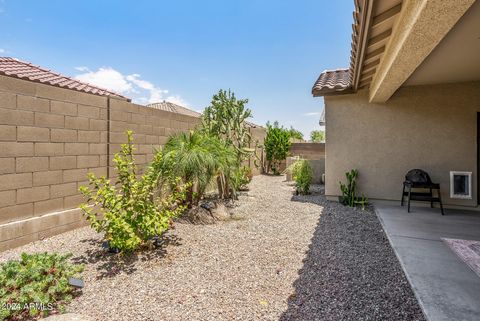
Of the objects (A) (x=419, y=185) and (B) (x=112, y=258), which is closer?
(B) (x=112, y=258)

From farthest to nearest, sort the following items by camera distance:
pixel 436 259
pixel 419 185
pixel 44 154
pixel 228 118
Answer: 1. pixel 228 118
2. pixel 419 185
3. pixel 44 154
4. pixel 436 259

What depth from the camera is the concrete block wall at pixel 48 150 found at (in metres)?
4.09

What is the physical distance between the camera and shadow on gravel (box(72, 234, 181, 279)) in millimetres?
3488

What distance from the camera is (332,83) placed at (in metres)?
7.80

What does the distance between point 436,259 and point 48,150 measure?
6.61 meters

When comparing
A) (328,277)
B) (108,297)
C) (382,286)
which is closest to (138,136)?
(108,297)

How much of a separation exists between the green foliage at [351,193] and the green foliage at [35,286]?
22.2 feet

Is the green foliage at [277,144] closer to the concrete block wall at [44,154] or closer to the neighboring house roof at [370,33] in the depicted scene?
the neighboring house roof at [370,33]

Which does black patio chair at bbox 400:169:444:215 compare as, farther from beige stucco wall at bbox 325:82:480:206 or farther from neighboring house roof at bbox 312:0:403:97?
neighboring house roof at bbox 312:0:403:97

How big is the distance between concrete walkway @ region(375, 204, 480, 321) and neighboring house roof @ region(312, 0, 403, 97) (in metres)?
3.33

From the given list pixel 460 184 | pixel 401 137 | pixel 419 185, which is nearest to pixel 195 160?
pixel 419 185

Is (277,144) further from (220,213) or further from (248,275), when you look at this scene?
(248,275)

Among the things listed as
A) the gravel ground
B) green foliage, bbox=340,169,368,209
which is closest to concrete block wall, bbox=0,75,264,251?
the gravel ground

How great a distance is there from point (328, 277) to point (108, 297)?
2717mm
